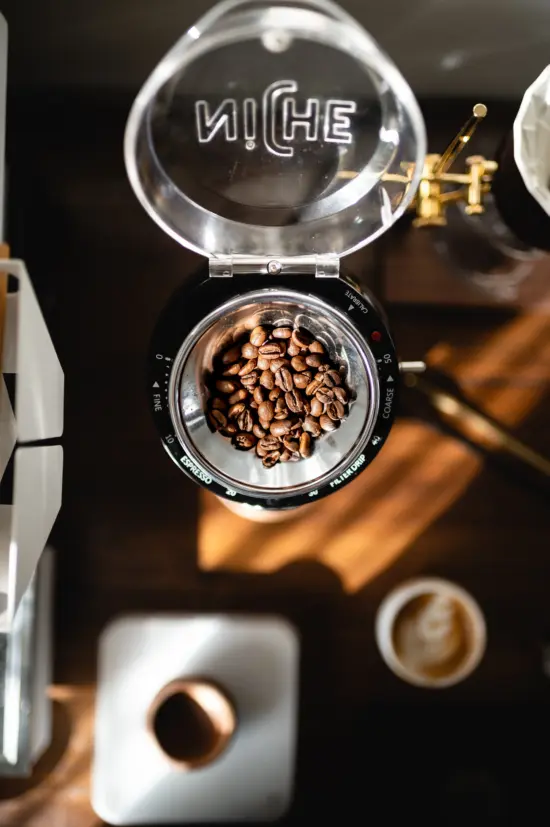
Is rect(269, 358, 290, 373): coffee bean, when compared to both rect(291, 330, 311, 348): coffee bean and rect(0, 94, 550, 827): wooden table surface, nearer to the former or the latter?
rect(291, 330, 311, 348): coffee bean

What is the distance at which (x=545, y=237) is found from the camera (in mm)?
942

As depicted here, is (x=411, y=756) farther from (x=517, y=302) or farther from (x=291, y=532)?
(x=517, y=302)

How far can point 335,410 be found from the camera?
80 centimetres

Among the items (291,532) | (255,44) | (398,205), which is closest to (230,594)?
(291,532)

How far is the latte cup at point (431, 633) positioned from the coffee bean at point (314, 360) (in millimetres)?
300

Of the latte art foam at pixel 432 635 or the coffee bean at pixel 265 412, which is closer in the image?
the coffee bean at pixel 265 412

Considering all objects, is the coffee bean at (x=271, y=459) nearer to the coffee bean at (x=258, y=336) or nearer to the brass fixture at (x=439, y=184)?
the coffee bean at (x=258, y=336)

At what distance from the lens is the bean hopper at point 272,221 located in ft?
2.31

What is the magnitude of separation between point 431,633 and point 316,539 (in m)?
0.17

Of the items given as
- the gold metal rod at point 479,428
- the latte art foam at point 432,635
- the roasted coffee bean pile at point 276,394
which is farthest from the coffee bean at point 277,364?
the latte art foam at point 432,635

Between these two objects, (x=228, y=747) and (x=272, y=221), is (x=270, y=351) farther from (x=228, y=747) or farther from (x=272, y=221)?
(x=228, y=747)

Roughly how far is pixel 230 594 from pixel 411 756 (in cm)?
30

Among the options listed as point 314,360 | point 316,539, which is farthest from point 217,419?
point 316,539

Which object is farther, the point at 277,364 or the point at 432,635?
the point at 432,635
